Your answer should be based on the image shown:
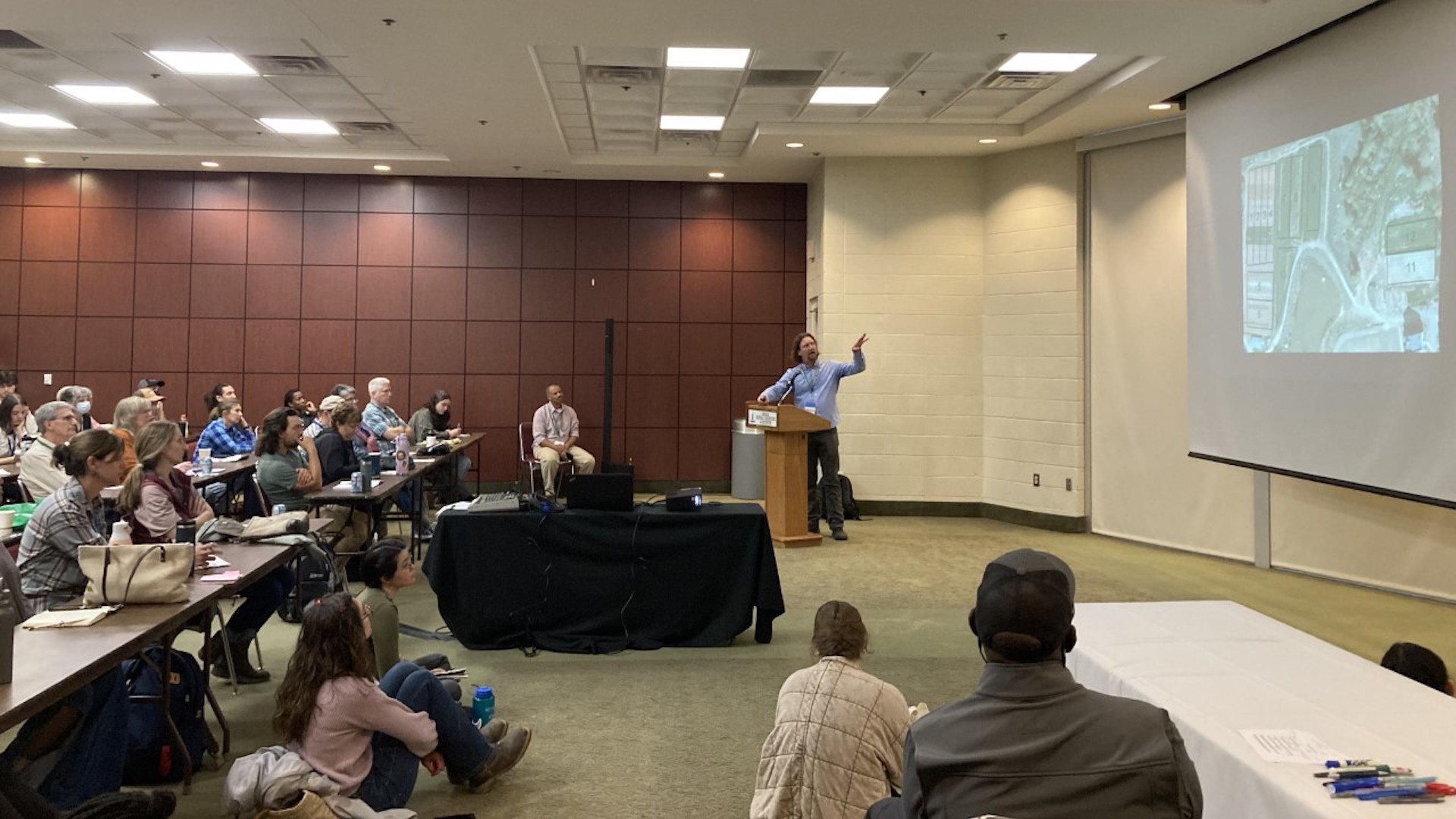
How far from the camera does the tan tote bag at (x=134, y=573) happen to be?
3092 mm

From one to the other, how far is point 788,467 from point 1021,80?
12.2ft

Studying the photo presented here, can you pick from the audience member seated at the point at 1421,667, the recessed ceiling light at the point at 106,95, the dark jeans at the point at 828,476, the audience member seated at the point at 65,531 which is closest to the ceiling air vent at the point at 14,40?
the recessed ceiling light at the point at 106,95

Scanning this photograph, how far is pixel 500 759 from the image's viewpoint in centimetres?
339

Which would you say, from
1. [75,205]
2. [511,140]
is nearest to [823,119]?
[511,140]

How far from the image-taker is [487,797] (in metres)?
3.33

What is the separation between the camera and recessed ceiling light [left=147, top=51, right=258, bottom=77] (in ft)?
23.1

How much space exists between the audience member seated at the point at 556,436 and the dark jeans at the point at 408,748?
6.92 metres

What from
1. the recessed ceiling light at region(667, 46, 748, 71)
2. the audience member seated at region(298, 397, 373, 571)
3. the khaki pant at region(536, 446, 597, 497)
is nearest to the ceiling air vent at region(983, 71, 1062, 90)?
the recessed ceiling light at region(667, 46, 748, 71)

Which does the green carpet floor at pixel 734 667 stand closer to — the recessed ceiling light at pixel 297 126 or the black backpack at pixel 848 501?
the black backpack at pixel 848 501

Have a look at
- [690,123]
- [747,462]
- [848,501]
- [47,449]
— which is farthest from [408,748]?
[747,462]

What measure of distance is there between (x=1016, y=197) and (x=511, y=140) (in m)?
5.20

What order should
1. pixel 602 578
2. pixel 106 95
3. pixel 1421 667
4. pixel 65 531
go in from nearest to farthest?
pixel 1421 667, pixel 65 531, pixel 602 578, pixel 106 95

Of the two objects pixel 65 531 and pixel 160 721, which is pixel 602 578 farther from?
pixel 65 531

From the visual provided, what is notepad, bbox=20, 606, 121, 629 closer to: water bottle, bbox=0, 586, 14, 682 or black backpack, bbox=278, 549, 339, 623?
water bottle, bbox=0, 586, 14, 682
